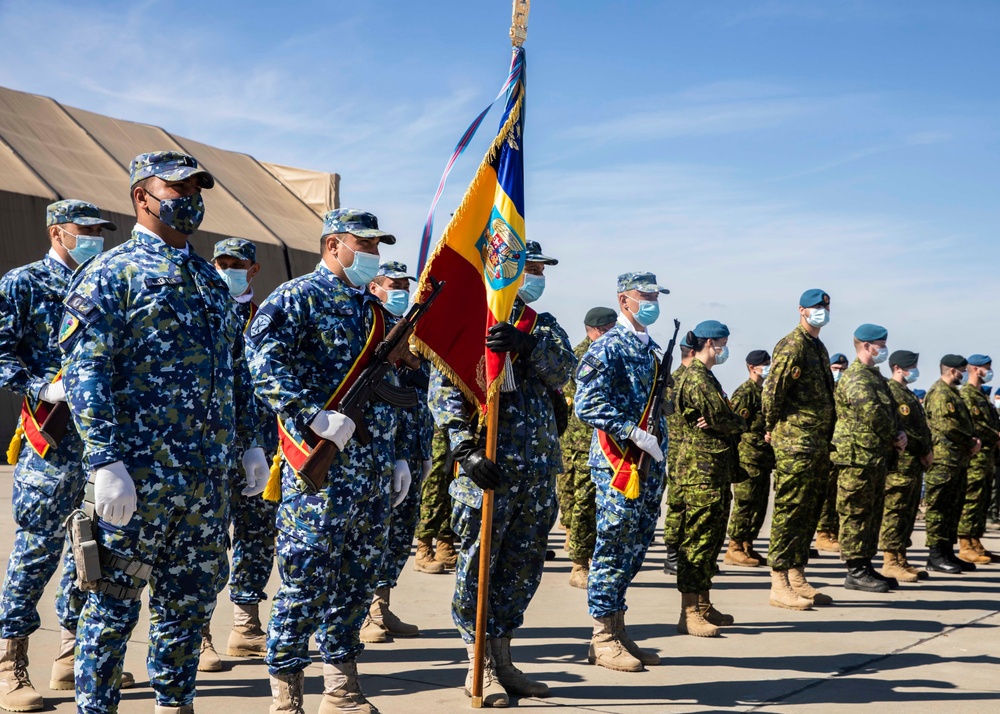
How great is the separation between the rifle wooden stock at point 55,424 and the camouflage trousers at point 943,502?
903 centimetres

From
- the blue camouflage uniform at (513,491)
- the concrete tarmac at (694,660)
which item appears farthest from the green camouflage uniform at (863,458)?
the blue camouflage uniform at (513,491)

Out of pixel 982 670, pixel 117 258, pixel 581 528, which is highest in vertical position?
pixel 117 258

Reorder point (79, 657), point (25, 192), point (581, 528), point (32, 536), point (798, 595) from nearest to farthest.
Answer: point (79, 657)
point (32, 536)
point (798, 595)
point (581, 528)
point (25, 192)

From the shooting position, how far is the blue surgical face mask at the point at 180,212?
3.98 metres

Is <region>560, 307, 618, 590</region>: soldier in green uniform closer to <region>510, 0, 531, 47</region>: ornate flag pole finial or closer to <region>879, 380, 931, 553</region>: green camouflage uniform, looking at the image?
<region>879, 380, 931, 553</region>: green camouflage uniform

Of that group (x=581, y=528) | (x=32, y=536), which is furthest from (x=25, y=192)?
(x=32, y=536)

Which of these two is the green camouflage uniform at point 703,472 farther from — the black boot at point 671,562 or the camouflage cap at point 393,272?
the camouflage cap at point 393,272

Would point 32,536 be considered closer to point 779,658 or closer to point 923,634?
point 779,658

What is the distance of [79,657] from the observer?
3.71 metres

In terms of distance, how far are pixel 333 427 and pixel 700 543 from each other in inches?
145

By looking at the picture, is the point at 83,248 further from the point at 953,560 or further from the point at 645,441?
the point at 953,560

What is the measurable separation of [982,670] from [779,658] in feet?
4.03

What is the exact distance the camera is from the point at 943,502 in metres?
11.2

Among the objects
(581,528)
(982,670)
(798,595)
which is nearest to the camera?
(982,670)
